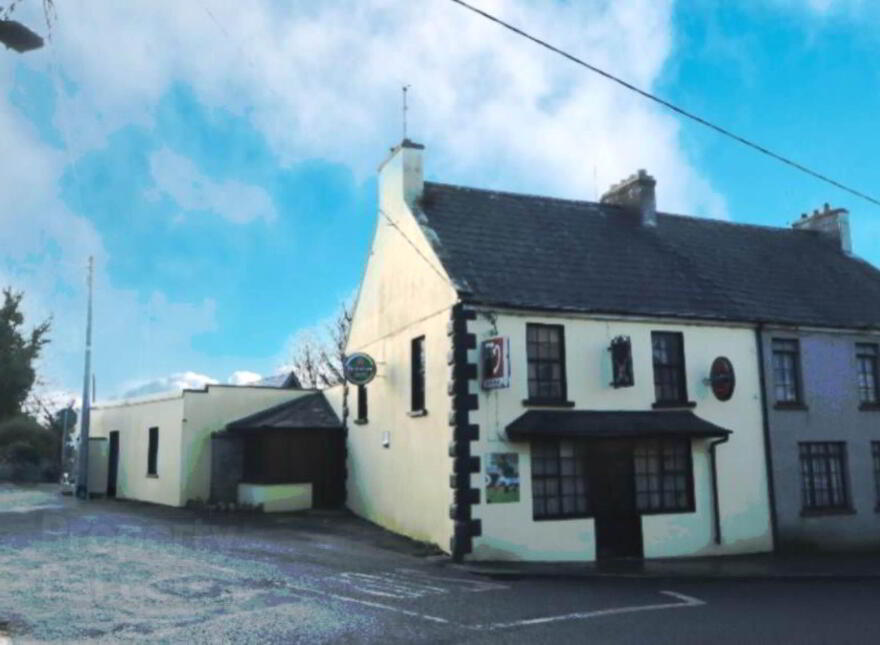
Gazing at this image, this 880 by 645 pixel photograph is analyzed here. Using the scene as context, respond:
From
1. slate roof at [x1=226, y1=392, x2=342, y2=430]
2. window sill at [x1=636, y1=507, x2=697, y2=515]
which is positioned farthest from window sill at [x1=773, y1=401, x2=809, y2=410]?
slate roof at [x1=226, y1=392, x2=342, y2=430]

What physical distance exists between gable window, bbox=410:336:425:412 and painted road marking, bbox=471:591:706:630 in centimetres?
728

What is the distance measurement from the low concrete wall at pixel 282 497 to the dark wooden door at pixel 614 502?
10.1m

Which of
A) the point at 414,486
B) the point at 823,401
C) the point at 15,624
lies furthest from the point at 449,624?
the point at 823,401

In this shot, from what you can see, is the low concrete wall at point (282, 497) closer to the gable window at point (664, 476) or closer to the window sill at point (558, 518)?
the window sill at point (558, 518)

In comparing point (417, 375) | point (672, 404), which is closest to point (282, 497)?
point (417, 375)

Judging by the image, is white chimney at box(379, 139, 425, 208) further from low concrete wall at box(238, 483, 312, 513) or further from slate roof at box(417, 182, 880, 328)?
low concrete wall at box(238, 483, 312, 513)

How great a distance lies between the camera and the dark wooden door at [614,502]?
671 inches

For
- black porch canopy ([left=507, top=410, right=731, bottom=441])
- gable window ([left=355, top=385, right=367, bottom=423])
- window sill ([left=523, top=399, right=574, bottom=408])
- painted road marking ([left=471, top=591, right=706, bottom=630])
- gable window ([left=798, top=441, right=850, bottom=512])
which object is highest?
gable window ([left=355, top=385, right=367, bottom=423])

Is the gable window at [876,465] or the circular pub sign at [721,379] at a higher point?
the circular pub sign at [721,379]

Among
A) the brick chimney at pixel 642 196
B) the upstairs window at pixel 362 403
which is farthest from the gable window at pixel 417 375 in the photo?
the brick chimney at pixel 642 196

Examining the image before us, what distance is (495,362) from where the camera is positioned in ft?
52.4

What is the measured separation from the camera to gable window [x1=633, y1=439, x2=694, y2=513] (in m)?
17.6

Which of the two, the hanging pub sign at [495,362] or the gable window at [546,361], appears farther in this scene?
the gable window at [546,361]

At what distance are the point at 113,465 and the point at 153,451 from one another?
5196mm
